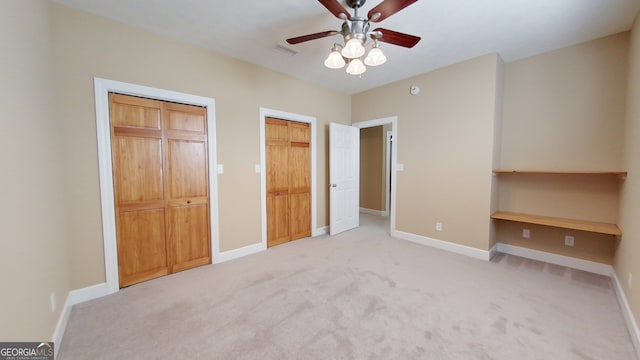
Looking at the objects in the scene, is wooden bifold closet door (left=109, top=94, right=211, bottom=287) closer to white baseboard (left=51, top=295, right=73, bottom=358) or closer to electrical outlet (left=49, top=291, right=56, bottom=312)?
white baseboard (left=51, top=295, right=73, bottom=358)

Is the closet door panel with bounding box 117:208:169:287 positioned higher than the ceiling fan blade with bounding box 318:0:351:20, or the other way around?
the ceiling fan blade with bounding box 318:0:351:20

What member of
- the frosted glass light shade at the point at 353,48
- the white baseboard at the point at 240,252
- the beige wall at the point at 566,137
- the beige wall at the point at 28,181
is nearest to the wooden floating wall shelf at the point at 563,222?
the beige wall at the point at 566,137

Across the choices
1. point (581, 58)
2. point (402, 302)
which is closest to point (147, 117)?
point (402, 302)

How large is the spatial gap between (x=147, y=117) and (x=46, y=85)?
2.49 feet

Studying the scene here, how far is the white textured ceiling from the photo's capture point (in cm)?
208

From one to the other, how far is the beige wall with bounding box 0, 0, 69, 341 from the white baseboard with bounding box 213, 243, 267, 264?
141 centimetres

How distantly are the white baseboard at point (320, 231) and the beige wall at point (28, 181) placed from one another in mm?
3036

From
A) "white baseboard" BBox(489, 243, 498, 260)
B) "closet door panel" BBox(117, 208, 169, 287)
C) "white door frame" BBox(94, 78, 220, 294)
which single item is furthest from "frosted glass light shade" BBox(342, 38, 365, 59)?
"white baseboard" BBox(489, 243, 498, 260)

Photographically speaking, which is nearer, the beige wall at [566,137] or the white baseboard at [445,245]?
the beige wall at [566,137]

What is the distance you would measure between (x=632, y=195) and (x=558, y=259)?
1.31m

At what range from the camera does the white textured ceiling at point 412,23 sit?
6.81 ft

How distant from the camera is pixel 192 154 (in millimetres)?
2836

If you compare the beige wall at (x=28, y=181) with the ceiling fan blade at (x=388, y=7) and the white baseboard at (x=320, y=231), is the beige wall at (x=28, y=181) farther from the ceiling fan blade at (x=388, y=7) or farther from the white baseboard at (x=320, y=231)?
the white baseboard at (x=320, y=231)

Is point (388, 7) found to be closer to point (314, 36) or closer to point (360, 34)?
point (360, 34)
